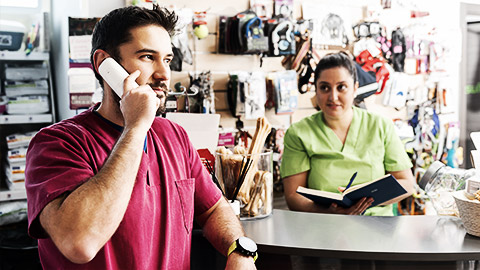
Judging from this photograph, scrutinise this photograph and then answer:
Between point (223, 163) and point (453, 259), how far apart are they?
3.06ft

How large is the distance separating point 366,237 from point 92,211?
1.01 metres

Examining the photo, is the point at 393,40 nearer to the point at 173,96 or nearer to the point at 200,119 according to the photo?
the point at 173,96

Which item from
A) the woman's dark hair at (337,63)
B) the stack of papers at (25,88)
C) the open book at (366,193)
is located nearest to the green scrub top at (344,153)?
the woman's dark hair at (337,63)

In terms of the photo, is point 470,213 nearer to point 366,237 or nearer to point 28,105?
point 366,237

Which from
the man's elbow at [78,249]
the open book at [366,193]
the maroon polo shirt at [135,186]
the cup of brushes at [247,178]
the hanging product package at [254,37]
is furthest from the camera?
the hanging product package at [254,37]

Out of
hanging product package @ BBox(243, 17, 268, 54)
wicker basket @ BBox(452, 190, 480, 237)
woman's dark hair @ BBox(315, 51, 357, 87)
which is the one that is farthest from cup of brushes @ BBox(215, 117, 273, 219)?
hanging product package @ BBox(243, 17, 268, 54)

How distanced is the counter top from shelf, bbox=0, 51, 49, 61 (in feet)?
7.79

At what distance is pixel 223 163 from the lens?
79.3 inches

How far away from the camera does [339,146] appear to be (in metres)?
2.77

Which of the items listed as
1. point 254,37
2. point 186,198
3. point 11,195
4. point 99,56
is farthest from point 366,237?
point 11,195

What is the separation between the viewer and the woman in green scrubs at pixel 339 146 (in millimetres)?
2723

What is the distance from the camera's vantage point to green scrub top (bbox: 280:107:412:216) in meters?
2.72

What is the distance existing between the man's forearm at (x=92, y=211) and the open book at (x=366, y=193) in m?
1.03

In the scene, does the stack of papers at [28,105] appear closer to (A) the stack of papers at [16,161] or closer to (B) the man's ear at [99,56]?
(A) the stack of papers at [16,161]
